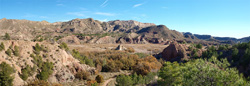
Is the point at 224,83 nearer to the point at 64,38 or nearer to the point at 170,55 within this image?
the point at 170,55

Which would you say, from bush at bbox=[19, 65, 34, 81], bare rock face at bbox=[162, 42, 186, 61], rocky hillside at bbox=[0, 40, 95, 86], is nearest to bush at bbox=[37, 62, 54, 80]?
rocky hillside at bbox=[0, 40, 95, 86]

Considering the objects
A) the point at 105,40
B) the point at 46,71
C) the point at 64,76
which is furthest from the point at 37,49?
the point at 105,40

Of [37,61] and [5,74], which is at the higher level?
[37,61]

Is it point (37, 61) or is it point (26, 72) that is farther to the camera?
point (37, 61)

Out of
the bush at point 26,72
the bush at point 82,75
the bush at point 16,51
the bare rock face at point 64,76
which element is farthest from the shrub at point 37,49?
the bush at point 82,75

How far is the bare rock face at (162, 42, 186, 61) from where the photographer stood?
6644 centimetres

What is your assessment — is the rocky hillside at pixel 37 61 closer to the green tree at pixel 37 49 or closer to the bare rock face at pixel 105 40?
the green tree at pixel 37 49

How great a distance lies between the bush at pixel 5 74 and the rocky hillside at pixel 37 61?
1341 millimetres

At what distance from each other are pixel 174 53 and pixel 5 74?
66.0 meters

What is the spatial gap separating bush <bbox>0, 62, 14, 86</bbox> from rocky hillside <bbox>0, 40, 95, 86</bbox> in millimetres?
1341

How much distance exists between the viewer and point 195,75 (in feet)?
44.9

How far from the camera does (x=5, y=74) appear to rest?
25.4 metres

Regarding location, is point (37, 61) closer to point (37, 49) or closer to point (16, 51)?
point (37, 49)

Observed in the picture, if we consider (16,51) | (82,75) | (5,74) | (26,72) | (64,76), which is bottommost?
(82,75)
